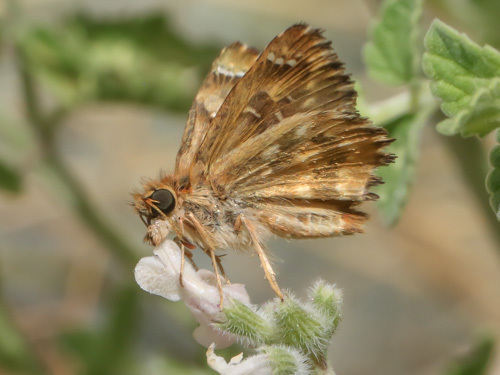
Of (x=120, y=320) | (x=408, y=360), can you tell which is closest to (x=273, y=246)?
(x=408, y=360)

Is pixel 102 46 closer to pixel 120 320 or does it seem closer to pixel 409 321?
pixel 120 320

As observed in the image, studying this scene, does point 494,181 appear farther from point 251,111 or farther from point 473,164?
point 473,164

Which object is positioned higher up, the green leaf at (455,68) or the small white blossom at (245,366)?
the green leaf at (455,68)

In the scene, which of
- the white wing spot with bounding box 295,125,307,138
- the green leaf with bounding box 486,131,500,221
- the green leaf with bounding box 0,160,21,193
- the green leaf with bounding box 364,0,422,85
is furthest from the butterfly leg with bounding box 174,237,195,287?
the green leaf with bounding box 0,160,21,193

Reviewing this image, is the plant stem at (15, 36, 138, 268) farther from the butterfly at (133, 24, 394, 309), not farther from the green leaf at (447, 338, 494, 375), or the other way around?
the butterfly at (133, 24, 394, 309)

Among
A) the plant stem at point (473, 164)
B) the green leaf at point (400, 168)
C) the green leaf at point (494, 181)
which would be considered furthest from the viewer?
the plant stem at point (473, 164)

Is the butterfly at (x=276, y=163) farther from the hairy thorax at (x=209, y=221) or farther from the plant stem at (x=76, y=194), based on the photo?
the plant stem at (x=76, y=194)

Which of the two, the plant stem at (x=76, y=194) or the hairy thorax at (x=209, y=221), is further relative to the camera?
the plant stem at (x=76, y=194)

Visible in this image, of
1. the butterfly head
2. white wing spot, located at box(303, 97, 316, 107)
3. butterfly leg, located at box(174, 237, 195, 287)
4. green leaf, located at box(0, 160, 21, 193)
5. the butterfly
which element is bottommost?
green leaf, located at box(0, 160, 21, 193)

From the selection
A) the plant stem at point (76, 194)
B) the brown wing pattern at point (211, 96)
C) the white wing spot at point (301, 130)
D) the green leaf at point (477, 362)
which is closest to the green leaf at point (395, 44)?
the brown wing pattern at point (211, 96)
